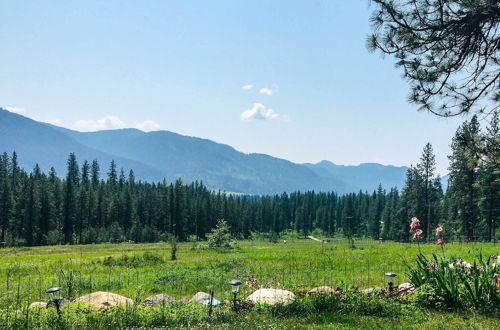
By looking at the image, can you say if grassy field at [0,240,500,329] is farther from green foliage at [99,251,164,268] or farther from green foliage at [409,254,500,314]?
green foliage at [409,254,500,314]

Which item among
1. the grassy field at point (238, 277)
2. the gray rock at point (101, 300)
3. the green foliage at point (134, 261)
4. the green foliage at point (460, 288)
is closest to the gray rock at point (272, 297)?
the grassy field at point (238, 277)

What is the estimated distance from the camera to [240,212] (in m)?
122

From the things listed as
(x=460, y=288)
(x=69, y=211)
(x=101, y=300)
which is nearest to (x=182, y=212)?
(x=69, y=211)

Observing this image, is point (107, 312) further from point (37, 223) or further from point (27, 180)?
point (27, 180)

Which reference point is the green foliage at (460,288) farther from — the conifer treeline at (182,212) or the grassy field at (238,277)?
the conifer treeline at (182,212)

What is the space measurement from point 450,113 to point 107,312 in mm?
10328

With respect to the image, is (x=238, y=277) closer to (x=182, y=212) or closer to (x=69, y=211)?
(x=69, y=211)

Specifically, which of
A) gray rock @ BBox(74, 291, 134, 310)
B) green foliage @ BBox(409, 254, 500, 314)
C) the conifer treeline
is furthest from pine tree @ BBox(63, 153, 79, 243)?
green foliage @ BBox(409, 254, 500, 314)

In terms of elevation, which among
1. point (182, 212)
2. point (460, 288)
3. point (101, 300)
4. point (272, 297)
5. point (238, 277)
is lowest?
point (182, 212)

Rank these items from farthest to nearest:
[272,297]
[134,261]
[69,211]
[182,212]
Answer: [182,212], [69,211], [134,261], [272,297]

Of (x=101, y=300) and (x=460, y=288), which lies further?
(x=101, y=300)

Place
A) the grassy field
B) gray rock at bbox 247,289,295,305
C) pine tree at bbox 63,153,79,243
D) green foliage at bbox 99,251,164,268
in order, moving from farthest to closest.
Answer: pine tree at bbox 63,153,79,243
green foliage at bbox 99,251,164,268
gray rock at bbox 247,289,295,305
the grassy field

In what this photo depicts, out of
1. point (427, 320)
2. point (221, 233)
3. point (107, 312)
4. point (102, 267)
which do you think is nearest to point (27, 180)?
point (221, 233)

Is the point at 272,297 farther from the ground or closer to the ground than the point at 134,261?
farther from the ground
